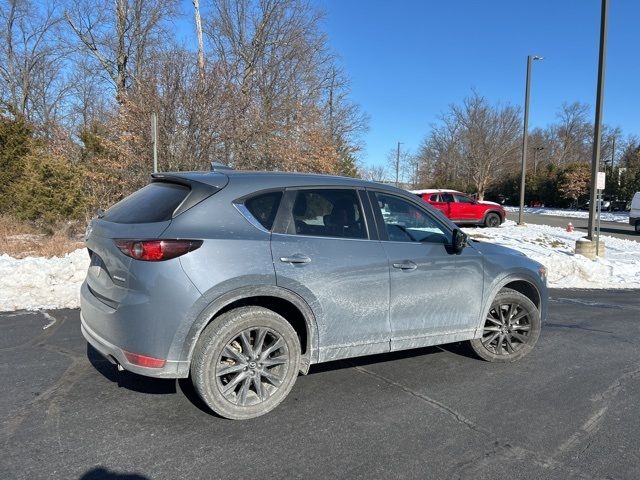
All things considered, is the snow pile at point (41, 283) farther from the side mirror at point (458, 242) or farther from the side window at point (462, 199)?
the side window at point (462, 199)

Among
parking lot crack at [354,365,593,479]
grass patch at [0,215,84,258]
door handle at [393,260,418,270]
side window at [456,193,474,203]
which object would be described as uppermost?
side window at [456,193,474,203]

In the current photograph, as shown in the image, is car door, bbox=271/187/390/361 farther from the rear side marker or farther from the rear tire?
the rear tire

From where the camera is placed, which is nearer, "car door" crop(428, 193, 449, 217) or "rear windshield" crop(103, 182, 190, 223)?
"rear windshield" crop(103, 182, 190, 223)

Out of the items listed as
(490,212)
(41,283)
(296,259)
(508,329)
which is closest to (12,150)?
(41,283)

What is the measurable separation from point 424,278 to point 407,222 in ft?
1.88

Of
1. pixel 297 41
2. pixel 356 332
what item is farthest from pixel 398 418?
pixel 297 41

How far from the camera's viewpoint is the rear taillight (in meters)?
3.21

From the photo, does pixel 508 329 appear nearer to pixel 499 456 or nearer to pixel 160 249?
pixel 499 456

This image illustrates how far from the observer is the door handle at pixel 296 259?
355 centimetres

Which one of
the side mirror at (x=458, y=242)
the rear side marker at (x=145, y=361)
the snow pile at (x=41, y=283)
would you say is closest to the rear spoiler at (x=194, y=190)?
the rear side marker at (x=145, y=361)

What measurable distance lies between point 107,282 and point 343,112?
29934mm

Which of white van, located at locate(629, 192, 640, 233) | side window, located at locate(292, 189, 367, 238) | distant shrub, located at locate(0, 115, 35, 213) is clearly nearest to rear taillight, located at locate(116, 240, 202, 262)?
side window, located at locate(292, 189, 367, 238)

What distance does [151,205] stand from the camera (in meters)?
3.63

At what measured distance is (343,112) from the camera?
32.0m
